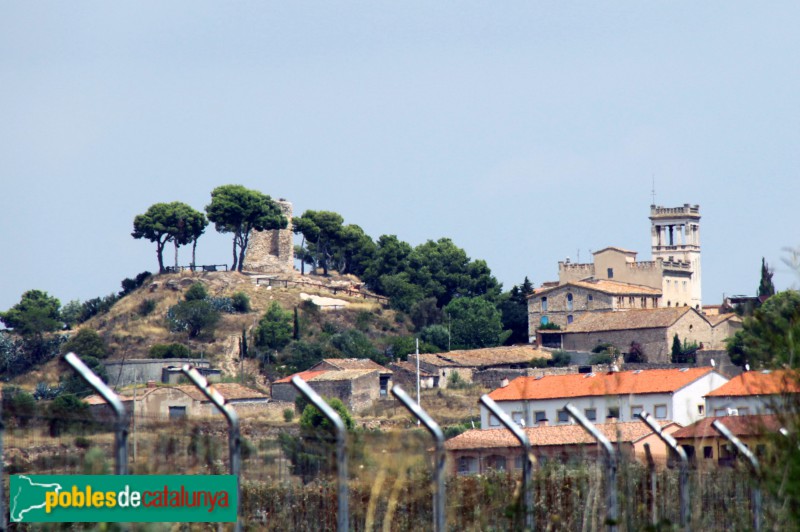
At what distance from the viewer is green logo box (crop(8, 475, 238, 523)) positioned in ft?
24.1

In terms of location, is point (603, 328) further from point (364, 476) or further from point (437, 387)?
point (364, 476)

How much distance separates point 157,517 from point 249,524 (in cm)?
208

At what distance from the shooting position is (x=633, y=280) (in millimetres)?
86438

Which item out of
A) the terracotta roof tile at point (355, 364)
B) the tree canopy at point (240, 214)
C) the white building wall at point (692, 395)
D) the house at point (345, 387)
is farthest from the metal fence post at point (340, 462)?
the tree canopy at point (240, 214)

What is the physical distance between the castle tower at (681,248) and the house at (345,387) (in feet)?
102

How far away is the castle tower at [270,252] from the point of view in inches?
3479

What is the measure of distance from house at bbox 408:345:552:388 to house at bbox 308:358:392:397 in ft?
6.91

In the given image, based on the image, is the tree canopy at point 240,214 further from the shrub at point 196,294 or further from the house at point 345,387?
the house at point 345,387

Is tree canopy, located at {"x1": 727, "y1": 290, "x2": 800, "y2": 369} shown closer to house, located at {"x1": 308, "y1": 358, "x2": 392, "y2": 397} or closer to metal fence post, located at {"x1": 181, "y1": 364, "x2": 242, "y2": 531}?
metal fence post, located at {"x1": 181, "y1": 364, "x2": 242, "y2": 531}

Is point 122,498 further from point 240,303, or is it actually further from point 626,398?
point 240,303

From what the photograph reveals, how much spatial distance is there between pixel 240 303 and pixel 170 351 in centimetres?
803

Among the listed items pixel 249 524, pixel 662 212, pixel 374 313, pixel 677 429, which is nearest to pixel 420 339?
pixel 374 313

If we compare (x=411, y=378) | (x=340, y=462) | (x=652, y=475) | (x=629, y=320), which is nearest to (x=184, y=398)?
(x=411, y=378)

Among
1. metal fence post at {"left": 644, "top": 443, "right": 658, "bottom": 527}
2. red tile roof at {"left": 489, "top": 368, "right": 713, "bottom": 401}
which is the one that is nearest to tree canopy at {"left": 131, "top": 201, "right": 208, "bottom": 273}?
red tile roof at {"left": 489, "top": 368, "right": 713, "bottom": 401}
